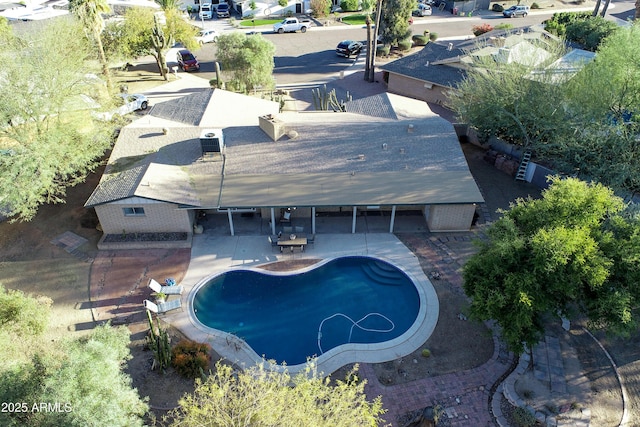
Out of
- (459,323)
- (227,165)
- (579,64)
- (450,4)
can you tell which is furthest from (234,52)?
(450,4)

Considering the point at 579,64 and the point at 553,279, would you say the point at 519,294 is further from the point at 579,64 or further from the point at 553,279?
the point at 579,64

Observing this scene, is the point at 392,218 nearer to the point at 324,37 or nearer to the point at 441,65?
the point at 441,65

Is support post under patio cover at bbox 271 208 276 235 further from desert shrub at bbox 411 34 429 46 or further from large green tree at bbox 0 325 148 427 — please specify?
desert shrub at bbox 411 34 429 46

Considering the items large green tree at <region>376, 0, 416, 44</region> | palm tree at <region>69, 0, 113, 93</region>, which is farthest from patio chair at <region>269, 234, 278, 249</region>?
large green tree at <region>376, 0, 416, 44</region>

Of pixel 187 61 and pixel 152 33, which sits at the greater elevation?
pixel 152 33

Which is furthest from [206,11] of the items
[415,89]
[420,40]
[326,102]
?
[415,89]

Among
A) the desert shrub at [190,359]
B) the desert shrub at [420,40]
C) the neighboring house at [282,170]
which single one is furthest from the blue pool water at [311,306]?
the desert shrub at [420,40]
